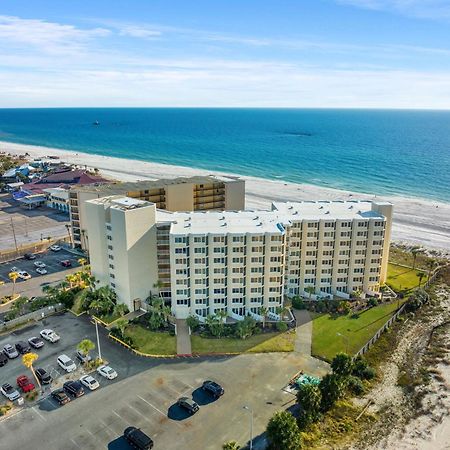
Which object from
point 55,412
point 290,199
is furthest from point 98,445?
point 290,199

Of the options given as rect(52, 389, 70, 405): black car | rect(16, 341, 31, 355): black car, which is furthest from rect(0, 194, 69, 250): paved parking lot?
rect(52, 389, 70, 405): black car

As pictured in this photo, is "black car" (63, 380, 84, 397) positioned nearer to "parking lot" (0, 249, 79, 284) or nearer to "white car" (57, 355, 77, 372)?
"white car" (57, 355, 77, 372)

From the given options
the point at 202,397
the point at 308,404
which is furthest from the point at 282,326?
the point at 308,404

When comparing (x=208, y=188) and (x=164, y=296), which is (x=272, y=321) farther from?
(x=208, y=188)

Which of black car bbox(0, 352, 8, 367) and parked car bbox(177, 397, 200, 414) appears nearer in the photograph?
parked car bbox(177, 397, 200, 414)

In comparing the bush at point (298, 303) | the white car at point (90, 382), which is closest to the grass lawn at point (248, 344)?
the bush at point (298, 303)

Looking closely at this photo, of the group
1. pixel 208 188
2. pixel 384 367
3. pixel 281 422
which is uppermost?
pixel 208 188

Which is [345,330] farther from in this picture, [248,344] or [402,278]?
[402,278]

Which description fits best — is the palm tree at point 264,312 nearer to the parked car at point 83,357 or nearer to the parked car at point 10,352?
the parked car at point 83,357
